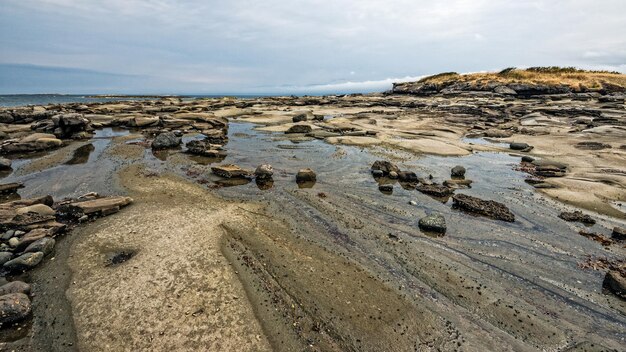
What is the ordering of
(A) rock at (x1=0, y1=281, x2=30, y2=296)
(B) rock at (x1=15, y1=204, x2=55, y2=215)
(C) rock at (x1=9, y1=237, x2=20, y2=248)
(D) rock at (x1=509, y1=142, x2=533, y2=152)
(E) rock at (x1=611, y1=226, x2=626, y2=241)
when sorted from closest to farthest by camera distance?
1. (A) rock at (x1=0, y1=281, x2=30, y2=296)
2. (C) rock at (x1=9, y1=237, x2=20, y2=248)
3. (E) rock at (x1=611, y1=226, x2=626, y2=241)
4. (B) rock at (x1=15, y1=204, x2=55, y2=215)
5. (D) rock at (x1=509, y1=142, x2=533, y2=152)

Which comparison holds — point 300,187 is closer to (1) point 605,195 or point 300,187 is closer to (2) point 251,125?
(1) point 605,195

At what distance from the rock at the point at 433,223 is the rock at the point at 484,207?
9.98ft

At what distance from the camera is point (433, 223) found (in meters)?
14.8

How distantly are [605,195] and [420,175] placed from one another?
11.3 metres

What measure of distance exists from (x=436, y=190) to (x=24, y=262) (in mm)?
21069

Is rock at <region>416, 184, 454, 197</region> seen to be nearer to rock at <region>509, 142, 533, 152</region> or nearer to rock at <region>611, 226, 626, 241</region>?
rock at <region>611, 226, 626, 241</region>

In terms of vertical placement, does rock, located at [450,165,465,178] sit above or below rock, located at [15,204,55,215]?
below

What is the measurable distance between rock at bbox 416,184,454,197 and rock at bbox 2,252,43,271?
20196 mm

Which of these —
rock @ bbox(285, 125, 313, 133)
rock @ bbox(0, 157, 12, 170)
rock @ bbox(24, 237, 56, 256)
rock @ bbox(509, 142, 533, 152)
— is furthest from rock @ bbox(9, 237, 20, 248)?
rock @ bbox(509, 142, 533, 152)

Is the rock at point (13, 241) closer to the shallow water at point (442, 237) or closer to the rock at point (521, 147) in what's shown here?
the shallow water at point (442, 237)

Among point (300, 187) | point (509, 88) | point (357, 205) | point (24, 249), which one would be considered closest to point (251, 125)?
point (300, 187)

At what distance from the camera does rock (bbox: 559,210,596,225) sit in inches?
621

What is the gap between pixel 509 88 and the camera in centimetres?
8200

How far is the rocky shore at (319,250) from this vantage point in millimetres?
8719
